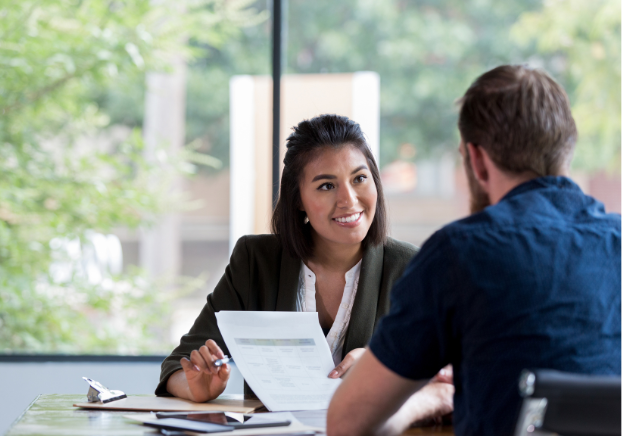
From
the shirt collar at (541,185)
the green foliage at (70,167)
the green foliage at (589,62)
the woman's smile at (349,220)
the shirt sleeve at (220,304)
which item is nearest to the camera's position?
the shirt collar at (541,185)

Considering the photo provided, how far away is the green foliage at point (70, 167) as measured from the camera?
3.26m

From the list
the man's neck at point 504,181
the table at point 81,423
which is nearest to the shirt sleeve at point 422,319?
the man's neck at point 504,181

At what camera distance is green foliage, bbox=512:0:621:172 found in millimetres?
4508

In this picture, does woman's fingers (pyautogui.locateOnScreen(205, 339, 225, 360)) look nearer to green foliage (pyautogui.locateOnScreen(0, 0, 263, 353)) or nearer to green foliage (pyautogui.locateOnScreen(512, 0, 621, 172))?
green foliage (pyautogui.locateOnScreen(0, 0, 263, 353))

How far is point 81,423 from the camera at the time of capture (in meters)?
1.23

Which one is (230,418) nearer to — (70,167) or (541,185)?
(541,185)

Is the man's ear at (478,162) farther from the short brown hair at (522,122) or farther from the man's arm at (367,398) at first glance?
the man's arm at (367,398)

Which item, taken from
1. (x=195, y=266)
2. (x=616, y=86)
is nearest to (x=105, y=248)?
(x=195, y=266)

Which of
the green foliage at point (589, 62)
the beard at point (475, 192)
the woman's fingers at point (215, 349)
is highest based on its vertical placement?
the green foliage at point (589, 62)

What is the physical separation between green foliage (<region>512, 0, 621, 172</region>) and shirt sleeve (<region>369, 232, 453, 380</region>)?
4086 millimetres

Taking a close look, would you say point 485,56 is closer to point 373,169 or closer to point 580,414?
point 373,169

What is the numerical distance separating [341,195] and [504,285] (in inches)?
35.4

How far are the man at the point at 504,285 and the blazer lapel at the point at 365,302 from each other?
0.61 m

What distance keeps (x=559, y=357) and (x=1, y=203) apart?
3107 mm
